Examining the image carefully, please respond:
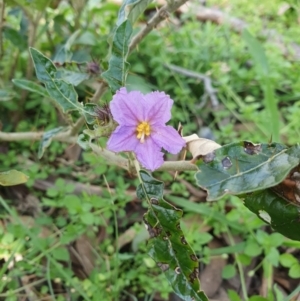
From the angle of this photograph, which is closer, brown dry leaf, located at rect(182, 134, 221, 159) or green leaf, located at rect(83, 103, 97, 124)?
brown dry leaf, located at rect(182, 134, 221, 159)

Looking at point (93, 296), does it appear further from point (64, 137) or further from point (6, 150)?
point (6, 150)

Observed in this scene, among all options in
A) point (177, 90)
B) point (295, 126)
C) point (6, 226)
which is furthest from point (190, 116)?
point (6, 226)

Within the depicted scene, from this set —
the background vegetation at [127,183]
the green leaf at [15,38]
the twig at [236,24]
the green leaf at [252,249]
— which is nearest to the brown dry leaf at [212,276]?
the background vegetation at [127,183]

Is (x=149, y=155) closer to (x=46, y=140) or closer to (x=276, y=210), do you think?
(x=276, y=210)

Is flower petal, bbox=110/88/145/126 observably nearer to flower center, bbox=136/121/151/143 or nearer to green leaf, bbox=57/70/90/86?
flower center, bbox=136/121/151/143

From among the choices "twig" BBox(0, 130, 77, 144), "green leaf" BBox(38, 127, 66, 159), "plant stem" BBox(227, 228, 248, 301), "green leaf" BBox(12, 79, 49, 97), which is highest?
"green leaf" BBox(12, 79, 49, 97)

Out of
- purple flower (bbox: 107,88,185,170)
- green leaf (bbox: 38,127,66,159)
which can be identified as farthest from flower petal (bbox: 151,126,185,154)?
green leaf (bbox: 38,127,66,159)

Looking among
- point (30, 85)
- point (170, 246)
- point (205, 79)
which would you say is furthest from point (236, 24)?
point (170, 246)

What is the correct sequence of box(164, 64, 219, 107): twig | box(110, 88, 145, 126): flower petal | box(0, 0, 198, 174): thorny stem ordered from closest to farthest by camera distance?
box(110, 88, 145, 126): flower petal
box(0, 0, 198, 174): thorny stem
box(164, 64, 219, 107): twig
